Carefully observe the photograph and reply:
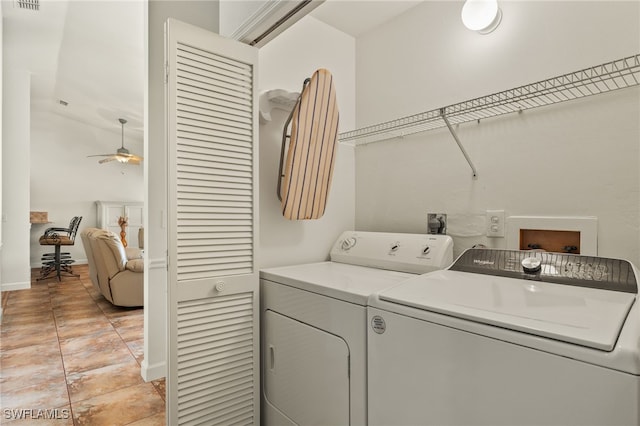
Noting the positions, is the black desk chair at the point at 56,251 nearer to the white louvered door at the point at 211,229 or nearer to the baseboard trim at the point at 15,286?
the baseboard trim at the point at 15,286

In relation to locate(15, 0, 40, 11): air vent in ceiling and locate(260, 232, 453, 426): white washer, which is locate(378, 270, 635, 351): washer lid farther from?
locate(15, 0, 40, 11): air vent in ceiling

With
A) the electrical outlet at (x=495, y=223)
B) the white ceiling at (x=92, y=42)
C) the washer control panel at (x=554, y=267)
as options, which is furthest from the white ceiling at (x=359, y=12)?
the washer control panel at (x=554, y=267)

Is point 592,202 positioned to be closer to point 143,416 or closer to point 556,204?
point 556,204

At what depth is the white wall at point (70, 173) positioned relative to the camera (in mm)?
6961

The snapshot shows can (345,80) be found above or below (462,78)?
above

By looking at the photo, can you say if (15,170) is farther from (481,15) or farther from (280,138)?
(481,15)

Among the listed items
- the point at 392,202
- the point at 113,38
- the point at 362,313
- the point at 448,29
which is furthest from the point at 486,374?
the point at 113,38

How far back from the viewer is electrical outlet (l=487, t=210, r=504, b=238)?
5.05ft

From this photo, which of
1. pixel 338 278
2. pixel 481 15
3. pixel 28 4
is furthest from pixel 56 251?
pixel 481 15

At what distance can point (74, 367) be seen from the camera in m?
2.42

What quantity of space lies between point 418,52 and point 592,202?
1.15m

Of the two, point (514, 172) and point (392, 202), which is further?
point (392, 202)

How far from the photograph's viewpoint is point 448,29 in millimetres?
1753

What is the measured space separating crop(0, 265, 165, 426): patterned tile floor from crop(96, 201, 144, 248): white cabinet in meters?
3.67
